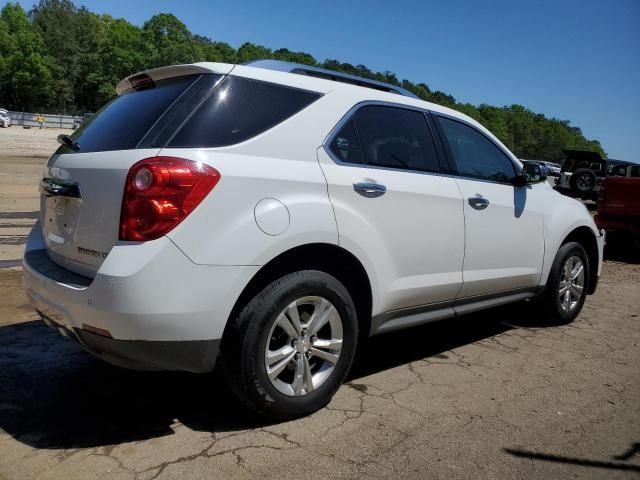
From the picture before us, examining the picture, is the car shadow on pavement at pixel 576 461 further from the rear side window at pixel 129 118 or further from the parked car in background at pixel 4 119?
the parked car in background at pixel 4 119

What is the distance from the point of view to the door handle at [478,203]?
155 inches

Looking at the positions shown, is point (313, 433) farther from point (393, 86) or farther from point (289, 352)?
point (393, 86)

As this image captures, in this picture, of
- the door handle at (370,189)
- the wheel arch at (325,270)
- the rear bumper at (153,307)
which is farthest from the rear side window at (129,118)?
the door handle at (370,189)

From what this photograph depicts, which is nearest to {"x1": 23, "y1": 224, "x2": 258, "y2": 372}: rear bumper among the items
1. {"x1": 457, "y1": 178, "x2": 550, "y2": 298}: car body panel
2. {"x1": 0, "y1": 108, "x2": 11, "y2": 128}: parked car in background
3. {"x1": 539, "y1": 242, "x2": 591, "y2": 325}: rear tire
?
{"x1": 457, "y1": 178, "x2": 550, "y2": 298}: car body panel

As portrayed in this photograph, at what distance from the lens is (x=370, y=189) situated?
127 inches

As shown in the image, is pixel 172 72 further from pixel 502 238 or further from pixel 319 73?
pixel 502 238

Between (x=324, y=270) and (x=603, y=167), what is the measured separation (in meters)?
19.4

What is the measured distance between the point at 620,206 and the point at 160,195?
8.93 m

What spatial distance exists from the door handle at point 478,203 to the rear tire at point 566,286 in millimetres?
1277

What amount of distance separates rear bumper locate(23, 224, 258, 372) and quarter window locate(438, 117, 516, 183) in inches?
78.1

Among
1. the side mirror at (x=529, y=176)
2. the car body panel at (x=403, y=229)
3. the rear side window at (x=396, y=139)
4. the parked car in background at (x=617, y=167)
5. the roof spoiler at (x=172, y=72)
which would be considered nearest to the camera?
the roof spoiler at (x=172, y=72)

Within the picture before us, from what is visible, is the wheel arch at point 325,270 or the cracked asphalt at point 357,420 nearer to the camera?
the cracked asphalt at point 357,420

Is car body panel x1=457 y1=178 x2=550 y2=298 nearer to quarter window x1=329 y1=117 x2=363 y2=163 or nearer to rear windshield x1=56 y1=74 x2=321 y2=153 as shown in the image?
quarter window x1=329 y1=117 x2=363 y2=163

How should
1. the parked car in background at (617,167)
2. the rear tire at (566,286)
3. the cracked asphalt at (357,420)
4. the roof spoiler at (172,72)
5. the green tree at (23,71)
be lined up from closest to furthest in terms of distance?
the cracked asphalt at (357,420) < the roof spoiler at (172,72) < the rear tire at (566,286) < the parked car in background at (617,167) < the green tree at (23,71)
